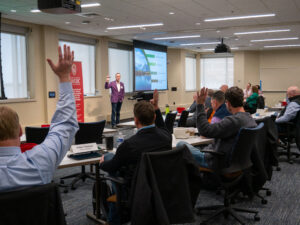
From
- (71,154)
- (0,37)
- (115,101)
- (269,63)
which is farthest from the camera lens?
(269,63)

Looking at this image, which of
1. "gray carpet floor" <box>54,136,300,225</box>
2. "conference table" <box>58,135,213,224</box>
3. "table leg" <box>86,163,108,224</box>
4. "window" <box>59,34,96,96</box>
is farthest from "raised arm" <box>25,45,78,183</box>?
"window" <box>59,34,96,96</box>

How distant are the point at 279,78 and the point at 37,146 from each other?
16829mm

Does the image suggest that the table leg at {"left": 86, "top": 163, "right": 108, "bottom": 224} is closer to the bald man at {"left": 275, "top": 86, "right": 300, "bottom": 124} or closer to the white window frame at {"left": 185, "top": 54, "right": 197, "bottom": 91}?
the bald man at {"left": 275, "top": 86, "right": 300, "bottom": 124}

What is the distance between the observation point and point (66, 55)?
4.98 feet

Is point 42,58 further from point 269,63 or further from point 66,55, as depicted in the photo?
point 269,63

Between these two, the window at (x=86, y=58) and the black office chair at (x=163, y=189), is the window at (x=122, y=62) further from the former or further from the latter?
the black office chair at (x=163, y=189)

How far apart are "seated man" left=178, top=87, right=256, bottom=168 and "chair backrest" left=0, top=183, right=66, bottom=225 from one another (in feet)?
6.30

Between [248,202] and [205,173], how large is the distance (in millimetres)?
900

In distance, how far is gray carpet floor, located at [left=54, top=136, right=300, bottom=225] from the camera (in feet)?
10.9

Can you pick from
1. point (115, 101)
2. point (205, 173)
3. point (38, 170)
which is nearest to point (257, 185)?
point (205, 173)

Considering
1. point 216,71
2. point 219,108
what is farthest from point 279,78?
point 219,108

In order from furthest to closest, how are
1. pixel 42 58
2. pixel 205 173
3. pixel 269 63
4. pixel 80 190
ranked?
1. pixel 269 63
2. pixel 42 58
3. pixel 80 190
4. pixel 205 173

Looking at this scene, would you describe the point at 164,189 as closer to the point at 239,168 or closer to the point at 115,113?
the point at 239,168

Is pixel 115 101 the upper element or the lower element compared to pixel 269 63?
lower
